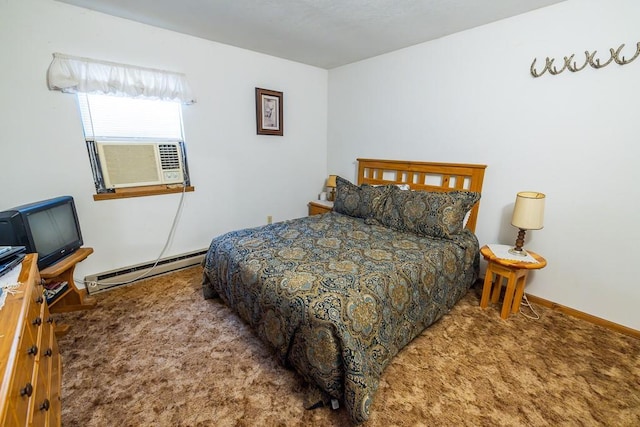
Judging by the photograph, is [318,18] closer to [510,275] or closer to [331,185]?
[331,185]

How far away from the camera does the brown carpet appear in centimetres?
141

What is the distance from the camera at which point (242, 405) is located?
147 cm

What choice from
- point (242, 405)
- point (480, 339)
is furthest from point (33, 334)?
point (480, 339)

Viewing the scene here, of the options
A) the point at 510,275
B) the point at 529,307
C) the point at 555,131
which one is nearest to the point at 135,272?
the point at 510,275

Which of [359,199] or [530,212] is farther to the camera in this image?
[359,199]

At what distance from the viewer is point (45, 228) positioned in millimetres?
1991

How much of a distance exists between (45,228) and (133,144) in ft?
3.20

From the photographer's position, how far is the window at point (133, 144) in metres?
2.40

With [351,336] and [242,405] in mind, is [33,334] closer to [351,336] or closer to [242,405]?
[242,405]

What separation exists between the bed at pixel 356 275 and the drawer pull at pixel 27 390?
3.21ft

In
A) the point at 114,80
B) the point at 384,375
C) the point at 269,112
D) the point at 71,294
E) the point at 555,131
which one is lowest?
the point at 384,375

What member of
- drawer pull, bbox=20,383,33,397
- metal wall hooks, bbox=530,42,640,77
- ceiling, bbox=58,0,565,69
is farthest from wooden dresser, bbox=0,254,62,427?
metal wall hooks, bbox=530,42,640,77

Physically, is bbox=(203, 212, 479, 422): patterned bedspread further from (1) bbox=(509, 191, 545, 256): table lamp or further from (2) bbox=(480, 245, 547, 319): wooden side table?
(1) bbox=(509, 191, 545, 256): table lamp

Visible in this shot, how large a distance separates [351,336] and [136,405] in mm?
1231
